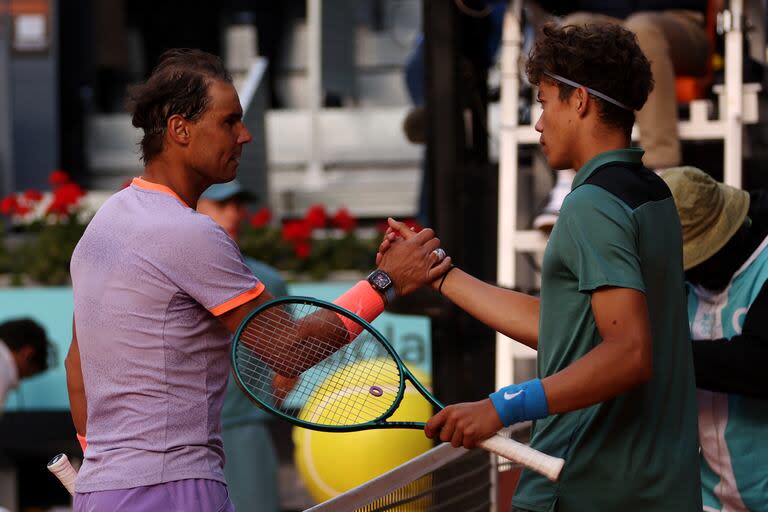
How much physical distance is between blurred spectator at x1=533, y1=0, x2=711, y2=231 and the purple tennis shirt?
2.27m

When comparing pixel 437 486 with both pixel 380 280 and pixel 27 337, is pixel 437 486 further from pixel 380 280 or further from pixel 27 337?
pixel 27 337

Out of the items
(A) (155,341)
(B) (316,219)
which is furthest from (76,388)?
(B) (316,219)

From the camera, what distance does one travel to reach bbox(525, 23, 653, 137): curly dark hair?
259cm

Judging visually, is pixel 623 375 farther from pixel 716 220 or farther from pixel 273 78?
pixel 273 78

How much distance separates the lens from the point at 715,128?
16.1 ft

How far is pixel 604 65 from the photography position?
2.58 meters

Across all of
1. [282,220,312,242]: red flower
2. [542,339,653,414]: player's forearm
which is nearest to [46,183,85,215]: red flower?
[282,220,312,242]: red flower

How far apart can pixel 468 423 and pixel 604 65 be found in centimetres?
73

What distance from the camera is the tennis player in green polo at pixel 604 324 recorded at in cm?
241


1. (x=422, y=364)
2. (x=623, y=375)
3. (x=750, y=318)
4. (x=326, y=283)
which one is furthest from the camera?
(x=326, y=283)

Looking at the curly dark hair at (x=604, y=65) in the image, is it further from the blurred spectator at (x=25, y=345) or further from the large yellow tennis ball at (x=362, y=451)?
the blurred spectator at (x=25, y=345)

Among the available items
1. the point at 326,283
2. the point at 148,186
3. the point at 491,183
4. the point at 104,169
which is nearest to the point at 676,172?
the point at 148,186

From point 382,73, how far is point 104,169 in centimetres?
280

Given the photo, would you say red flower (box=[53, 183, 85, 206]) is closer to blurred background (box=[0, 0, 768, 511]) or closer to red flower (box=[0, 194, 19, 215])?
blurred background (box=[0, 0, 768, 511])
